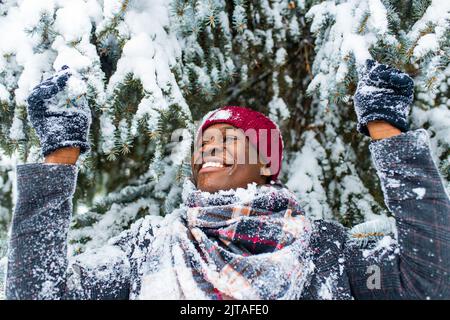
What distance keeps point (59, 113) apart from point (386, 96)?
1.30 metres

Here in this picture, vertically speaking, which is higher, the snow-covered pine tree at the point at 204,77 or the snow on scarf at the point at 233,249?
the snow-covered pine tree at the point at 204,77

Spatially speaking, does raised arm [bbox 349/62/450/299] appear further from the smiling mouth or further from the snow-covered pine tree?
the smiling mouth

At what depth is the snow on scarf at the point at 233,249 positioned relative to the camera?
1.68m

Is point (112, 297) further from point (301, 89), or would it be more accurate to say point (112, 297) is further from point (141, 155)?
point (301, 89)

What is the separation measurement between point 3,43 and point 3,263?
1018mm

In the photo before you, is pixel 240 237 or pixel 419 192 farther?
pixel 240 237

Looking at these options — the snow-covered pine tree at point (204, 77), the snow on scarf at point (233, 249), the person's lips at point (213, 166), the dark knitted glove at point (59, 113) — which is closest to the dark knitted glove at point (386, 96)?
the snow-covered pine tree at point (204, 77)

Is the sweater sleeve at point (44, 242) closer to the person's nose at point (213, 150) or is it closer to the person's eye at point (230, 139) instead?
the person's nose at point (213, 150)

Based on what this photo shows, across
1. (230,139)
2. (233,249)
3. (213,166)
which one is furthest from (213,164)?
(233,249)

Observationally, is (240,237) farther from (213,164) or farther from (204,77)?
(204,77)

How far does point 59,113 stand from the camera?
1.79m

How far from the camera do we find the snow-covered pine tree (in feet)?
6.51

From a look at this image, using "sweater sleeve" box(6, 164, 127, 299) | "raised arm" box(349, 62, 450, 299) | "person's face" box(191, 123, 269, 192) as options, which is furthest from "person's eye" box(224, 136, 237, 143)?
"sweater sleeve" box(6, 164, 127, 299)

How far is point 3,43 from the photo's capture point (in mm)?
1998
